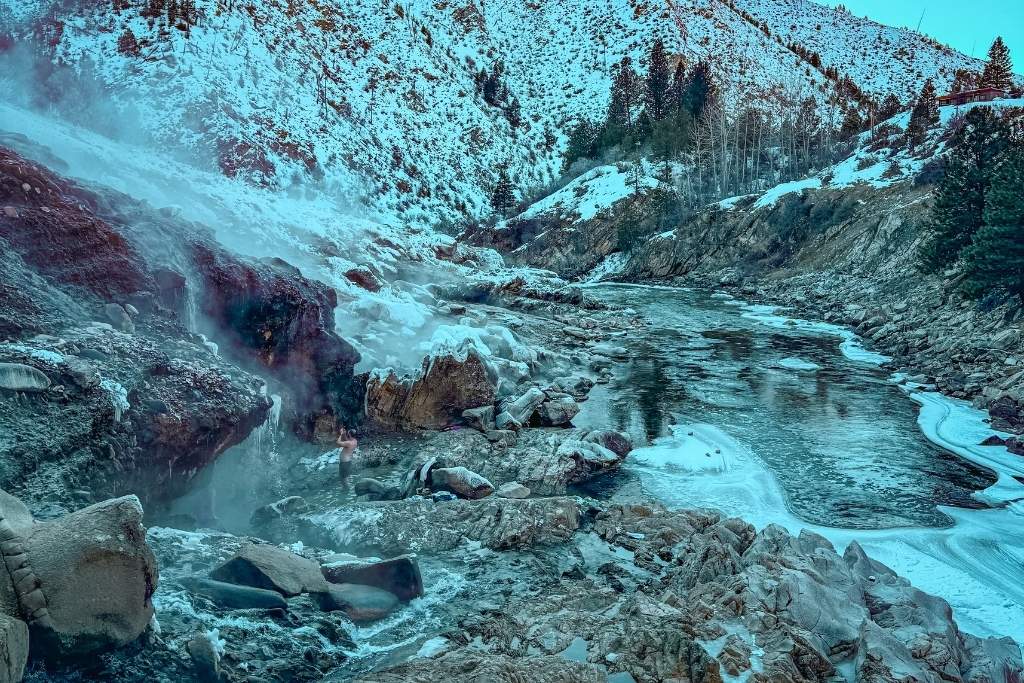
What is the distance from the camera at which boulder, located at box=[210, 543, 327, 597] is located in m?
7.33

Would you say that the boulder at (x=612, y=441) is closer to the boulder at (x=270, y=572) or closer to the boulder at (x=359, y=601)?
the boulder at (x=359, y=601)

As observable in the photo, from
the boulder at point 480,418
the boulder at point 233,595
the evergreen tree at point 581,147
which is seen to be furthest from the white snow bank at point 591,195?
the boulder at point 233,595

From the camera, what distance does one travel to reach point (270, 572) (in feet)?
24.4

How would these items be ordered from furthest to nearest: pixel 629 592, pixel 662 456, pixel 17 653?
1. pixel 662 456
2. pixel 629 592
3. pixel 17 653

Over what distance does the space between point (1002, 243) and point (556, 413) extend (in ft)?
55.2

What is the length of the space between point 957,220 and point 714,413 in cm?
1752

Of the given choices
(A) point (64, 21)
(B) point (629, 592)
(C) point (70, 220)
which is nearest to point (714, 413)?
(B) point (629, 592)

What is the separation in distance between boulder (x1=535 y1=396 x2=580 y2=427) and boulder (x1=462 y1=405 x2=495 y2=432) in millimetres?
1367

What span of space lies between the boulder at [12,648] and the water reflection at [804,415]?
11290mm

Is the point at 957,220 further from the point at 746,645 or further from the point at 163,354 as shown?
the point at 163,354

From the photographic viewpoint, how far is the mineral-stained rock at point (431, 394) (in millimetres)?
15711

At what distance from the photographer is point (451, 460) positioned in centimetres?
1316

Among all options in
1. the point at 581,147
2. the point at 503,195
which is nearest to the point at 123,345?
the point at 503,195

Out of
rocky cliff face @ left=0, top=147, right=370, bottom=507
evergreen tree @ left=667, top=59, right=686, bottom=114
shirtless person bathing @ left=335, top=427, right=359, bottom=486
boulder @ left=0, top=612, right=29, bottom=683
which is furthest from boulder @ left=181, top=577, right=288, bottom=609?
evergreen tree @ left=667, top=59, right=686, bottom=114
